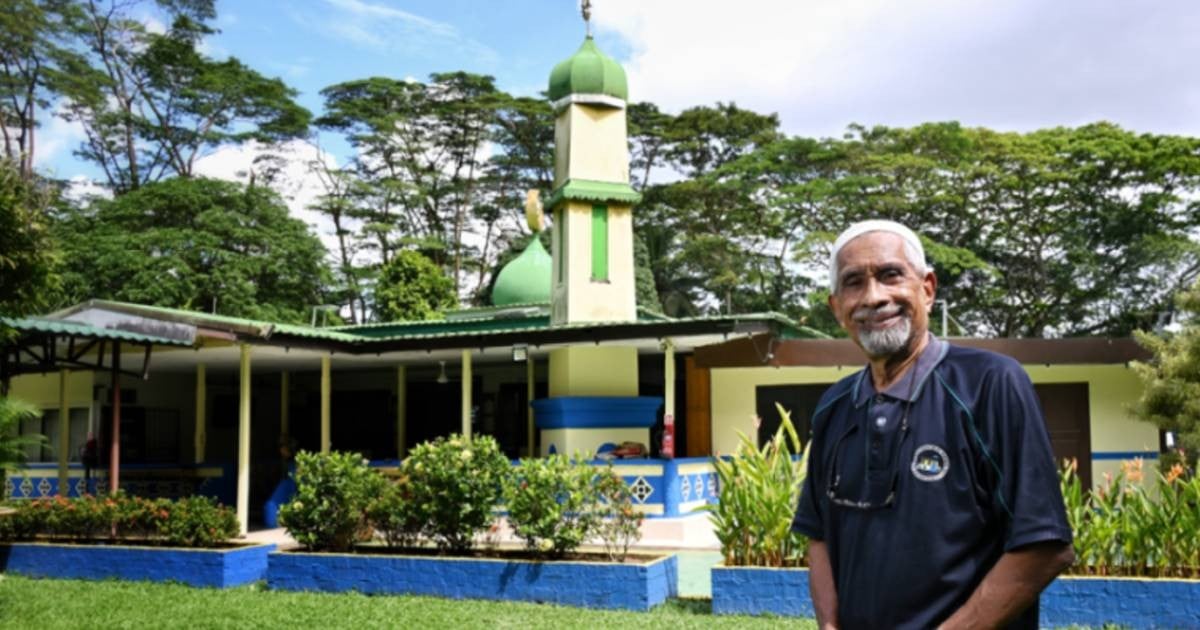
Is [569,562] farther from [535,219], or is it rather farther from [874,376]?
[535,219]

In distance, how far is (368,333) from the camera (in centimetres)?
2055

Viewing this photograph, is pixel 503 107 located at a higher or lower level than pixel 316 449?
higher

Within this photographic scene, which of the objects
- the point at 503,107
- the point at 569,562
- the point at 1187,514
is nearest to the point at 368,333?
the point at 569,562

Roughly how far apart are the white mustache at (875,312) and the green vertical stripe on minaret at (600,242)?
1427 centimetres

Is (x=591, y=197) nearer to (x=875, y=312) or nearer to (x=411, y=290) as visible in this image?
(x=875, y=312)

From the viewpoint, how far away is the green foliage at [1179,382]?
1317cm

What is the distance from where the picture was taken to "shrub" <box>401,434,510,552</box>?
9.55 m

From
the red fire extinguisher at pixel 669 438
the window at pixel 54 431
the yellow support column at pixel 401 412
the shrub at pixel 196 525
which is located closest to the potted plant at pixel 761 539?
the shrub at pixel 196 525

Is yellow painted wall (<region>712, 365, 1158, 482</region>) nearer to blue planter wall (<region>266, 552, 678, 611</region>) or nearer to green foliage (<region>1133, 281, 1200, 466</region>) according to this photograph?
green foliage (<region>1133, 281, 1200, 466</region>)

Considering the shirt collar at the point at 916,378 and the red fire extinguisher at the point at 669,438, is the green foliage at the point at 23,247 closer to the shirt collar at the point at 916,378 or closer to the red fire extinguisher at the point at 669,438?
the red fire extinguisher at the point at 669,438

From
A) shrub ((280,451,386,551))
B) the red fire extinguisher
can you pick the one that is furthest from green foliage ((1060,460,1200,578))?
the red fire extinguisher

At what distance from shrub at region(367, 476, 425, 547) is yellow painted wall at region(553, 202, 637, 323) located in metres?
6.81

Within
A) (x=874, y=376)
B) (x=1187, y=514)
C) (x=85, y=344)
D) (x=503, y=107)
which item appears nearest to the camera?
Answer: (x=874, y=376)

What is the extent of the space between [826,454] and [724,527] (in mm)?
5876
